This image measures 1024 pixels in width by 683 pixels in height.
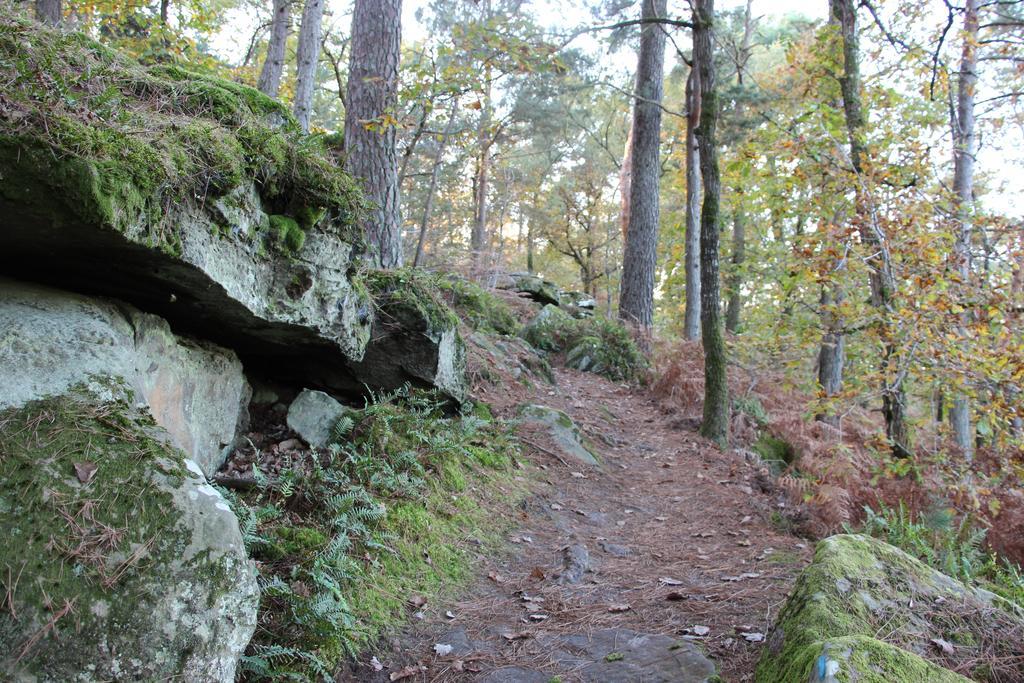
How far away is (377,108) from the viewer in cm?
791

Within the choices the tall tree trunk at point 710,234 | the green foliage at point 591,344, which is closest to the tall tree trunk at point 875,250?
the tall tree trunk at point 710,234

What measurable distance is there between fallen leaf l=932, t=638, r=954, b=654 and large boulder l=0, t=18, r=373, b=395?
453 centimetres

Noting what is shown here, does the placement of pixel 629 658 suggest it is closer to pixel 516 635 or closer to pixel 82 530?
pixel 516 635

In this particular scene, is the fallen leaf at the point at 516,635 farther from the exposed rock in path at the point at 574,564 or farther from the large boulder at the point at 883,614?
the large boulder at the point at 883,614

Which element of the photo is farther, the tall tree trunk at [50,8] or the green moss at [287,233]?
the tall tree trunk at [50,8]

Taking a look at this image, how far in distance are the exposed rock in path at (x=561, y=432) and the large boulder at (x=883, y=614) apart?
4.02m

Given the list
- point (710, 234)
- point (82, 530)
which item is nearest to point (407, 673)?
point (82, 530)

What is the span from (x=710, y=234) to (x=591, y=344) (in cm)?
461

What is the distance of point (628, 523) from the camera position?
607 centimetres

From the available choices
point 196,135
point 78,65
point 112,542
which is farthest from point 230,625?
point 78,65

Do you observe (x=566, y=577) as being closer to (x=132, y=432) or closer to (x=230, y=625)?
(x=230, y=625)

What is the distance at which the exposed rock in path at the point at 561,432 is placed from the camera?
289 inches

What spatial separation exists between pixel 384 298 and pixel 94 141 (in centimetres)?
338

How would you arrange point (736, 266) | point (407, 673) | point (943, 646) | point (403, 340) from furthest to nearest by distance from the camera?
point (736, 266), point (403, 340), point (407, 673), point (943, 646)
